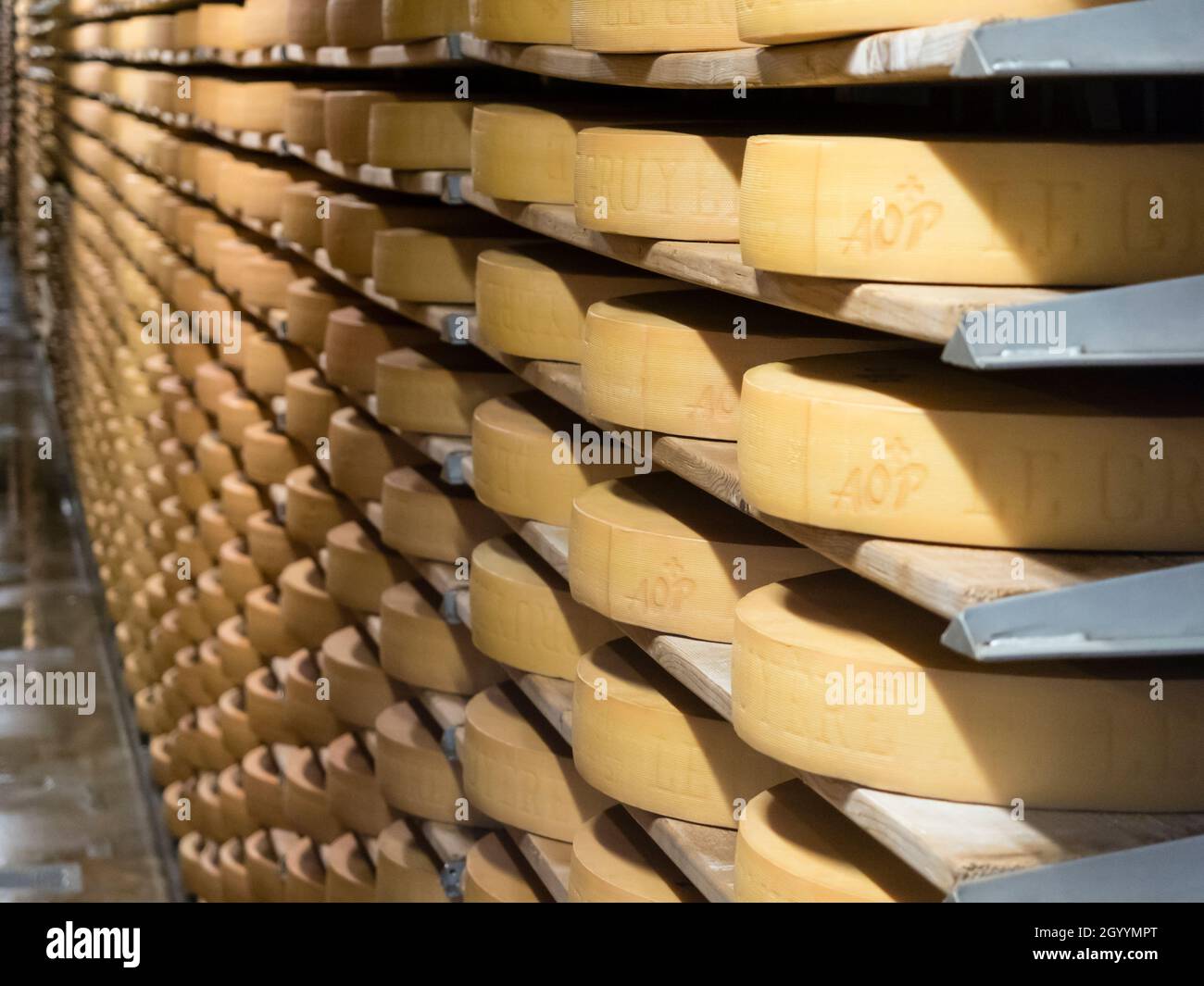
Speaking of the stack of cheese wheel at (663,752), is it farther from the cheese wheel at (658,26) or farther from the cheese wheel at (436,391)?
the cheese wheel at (436,391)

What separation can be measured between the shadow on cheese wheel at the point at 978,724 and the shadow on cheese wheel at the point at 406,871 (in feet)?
5.69

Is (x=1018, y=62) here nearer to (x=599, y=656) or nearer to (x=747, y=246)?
(x=747, y=246)

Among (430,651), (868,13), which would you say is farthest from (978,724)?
(430,651)

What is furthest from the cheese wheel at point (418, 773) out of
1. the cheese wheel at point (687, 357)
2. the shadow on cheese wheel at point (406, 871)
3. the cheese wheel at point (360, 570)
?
the cheese wheel at point (687, 357)

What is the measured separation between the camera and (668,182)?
2145 mm

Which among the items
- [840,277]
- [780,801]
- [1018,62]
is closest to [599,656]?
[780,801]

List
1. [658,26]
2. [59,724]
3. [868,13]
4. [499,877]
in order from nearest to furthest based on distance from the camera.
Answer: [868,13]
[658,26]
[499,877]
[59,724]

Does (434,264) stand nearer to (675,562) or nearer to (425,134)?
(425,134)

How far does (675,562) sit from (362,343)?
6.56ft

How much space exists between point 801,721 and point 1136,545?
0.37 m

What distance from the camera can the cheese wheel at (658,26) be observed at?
205 cm

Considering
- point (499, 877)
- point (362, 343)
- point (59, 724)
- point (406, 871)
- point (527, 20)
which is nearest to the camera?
point (527, 20)

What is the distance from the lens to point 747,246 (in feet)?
5.70

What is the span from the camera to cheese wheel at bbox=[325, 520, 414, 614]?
3.98m
